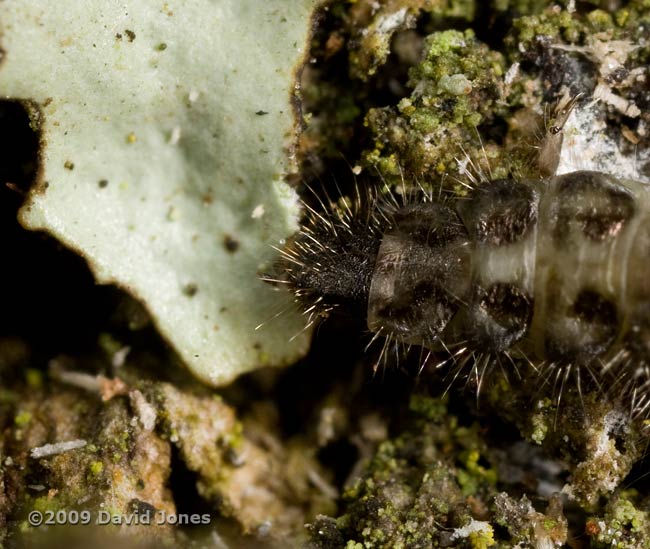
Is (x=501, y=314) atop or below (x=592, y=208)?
below

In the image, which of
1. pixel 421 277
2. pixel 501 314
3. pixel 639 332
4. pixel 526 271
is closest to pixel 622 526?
pixel 639 332

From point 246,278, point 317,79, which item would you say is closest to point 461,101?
point 317,79

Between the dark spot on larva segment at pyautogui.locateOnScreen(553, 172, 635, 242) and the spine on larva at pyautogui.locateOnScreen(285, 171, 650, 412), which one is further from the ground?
the dark spot on larva segment at pyautogui.locateOnScreen(553, 172, 635, 242)

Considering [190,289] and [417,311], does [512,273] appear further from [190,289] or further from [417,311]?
[190,289]

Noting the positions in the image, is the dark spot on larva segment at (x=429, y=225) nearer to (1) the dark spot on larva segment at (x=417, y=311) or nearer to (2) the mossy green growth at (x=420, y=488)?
(1) the dark spot on larva segment at (x=417, y=311)

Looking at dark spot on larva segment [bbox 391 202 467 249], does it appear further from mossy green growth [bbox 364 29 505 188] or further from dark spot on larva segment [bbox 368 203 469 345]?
mossy green growth [bbox 364 29 505 188]

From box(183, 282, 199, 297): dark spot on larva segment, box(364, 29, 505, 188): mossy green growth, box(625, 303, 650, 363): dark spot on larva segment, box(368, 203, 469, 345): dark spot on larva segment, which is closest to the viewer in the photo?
box(625, 303, 650, 363): dark spot on larva segment

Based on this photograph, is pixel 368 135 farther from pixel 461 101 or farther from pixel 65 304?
pixel 65 304

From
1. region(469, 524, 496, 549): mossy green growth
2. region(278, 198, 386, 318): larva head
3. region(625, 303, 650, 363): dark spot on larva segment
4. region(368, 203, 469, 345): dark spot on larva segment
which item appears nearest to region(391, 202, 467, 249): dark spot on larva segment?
region(368, 203, 469, 345): dark spot on larva segment
